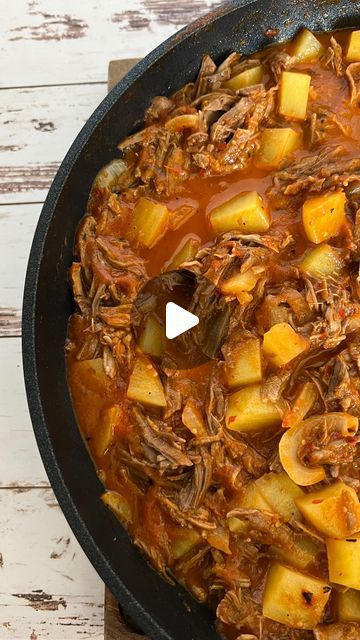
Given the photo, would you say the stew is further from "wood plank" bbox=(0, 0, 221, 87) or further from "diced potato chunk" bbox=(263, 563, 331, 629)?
"wood plank" bbox=(0, 0, 221, 87)

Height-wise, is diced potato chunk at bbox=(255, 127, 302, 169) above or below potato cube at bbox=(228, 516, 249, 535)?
above

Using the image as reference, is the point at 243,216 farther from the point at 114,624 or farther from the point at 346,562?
the point at 114,624

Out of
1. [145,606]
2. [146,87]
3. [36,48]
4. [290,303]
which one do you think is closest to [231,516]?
[145,606]

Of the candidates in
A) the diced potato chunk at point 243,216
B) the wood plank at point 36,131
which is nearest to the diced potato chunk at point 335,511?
the diced potato chunk at point 243,216

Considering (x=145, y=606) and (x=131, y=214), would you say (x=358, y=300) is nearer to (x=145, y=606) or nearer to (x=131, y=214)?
(x=131, y=214)

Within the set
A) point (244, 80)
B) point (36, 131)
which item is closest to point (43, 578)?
point (36, 131)

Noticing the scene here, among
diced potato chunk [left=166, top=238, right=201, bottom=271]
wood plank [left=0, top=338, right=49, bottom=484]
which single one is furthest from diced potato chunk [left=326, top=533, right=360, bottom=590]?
wood plank [left=0, top=338, right=49, bottom=484]

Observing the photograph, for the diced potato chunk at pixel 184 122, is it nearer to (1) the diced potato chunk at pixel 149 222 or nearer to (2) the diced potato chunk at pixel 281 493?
(1) the diced potato chunk at pixel 149 222
